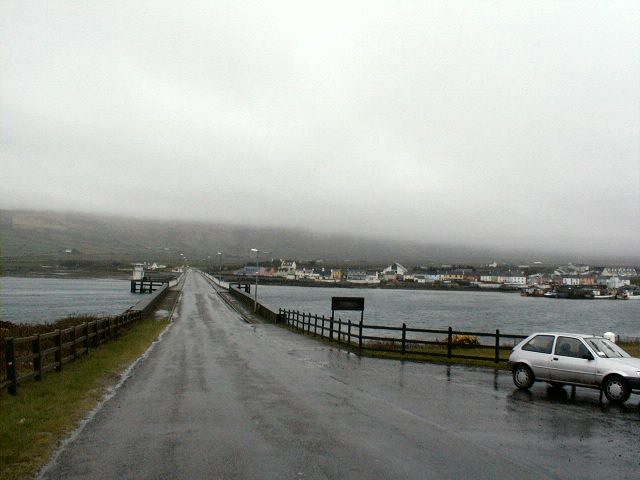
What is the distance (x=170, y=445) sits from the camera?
969 centimetres

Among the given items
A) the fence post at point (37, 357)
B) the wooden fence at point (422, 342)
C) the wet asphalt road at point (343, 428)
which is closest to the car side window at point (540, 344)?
the wet asphalt road at point (343, 428)

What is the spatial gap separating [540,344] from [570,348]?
1.02 m

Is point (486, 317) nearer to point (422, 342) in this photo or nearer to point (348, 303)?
point (348, 303)

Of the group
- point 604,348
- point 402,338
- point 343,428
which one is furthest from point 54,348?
point 604,348

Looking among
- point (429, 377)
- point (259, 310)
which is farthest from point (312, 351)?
point (259, 310)

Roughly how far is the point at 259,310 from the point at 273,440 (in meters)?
45.5

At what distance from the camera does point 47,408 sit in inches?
485

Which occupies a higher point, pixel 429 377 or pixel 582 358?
pixel 582 358

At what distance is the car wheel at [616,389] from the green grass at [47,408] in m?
12.2

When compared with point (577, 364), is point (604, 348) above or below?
above

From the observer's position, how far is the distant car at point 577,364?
14.7 m

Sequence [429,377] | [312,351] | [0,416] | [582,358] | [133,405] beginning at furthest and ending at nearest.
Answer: [312,351] → [429,377] → [582,358] → [133,405] → [0,416]

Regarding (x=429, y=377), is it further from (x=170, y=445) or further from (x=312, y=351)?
(x=170, y=445)

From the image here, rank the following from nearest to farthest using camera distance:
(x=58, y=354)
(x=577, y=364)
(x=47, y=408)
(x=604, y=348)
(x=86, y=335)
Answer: (x=47, y=408) < (x=577, y=364) < (x=604, y=348) < (x=58, y=354) < (x=86, y=335)
